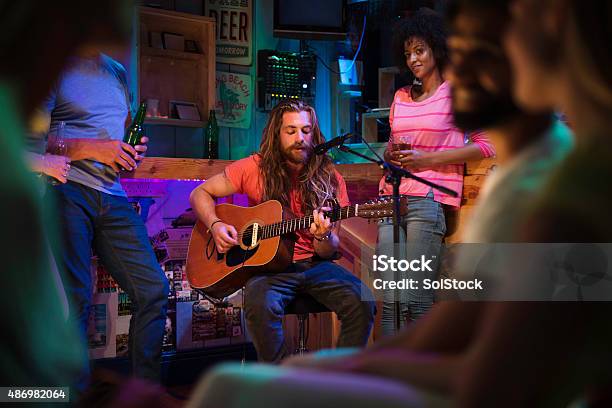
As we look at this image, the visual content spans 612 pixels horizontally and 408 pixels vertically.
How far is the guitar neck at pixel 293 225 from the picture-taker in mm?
2693

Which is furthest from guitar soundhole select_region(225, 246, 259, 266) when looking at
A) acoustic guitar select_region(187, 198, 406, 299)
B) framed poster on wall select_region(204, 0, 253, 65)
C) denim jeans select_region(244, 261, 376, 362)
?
framed poster on wall select_region(204, 0, 253, 65)

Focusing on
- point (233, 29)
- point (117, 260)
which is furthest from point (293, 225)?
point (233, 29)

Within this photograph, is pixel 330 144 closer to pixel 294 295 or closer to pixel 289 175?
pixel 289 175

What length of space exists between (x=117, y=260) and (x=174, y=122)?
1.04 m

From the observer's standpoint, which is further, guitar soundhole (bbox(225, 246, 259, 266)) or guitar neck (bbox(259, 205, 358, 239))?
guitar soundhole (bbox(225, 246, 259, 266))

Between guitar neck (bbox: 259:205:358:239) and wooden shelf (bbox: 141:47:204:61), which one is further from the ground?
wooden shelf (bbox: 141:47:204:61)

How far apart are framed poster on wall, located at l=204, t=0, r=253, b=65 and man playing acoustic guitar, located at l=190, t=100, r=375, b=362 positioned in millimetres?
955

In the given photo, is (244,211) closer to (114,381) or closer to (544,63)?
(114,381)

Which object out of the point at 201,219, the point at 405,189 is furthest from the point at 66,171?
the point at 405,189

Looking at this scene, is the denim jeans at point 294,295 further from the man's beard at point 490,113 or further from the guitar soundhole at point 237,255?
the man's beard at point 490,113

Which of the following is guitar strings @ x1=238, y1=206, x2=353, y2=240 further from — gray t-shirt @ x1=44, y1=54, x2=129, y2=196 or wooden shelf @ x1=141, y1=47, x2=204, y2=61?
wooden shelf @ x1=141, y1=47, x2=204, y2=61

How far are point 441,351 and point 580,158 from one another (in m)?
0.22

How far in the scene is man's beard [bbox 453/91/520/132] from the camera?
2.38 feet

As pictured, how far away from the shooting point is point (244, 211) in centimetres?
294
